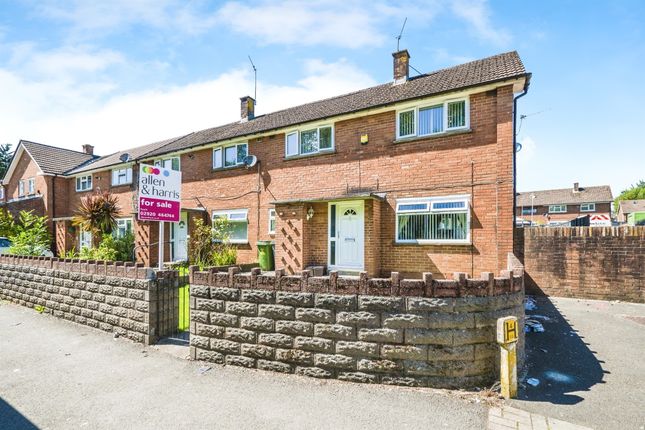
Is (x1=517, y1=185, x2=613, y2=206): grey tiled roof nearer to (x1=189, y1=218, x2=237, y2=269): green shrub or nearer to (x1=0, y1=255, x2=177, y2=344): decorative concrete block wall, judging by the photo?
(x1=189, y1=218, x2=237, y2=269): green shrub

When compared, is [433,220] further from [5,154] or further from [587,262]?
[5,154]

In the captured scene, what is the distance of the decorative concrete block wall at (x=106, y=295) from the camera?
591 cm

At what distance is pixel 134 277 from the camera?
606 centimetres

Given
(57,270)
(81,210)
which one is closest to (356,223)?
(57,270)

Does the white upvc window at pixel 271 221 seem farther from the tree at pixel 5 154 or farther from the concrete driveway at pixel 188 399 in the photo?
the tree at pixel 5 154

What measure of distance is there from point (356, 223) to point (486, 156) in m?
3.91

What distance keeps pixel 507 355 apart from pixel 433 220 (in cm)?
557

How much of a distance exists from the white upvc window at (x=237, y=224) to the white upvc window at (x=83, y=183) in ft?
40.8

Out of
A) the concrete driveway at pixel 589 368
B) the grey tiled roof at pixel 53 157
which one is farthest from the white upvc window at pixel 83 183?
the concrete driveway at pixel 589 368

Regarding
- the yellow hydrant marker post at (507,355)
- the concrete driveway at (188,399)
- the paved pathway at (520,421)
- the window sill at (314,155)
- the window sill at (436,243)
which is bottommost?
the concrete driveway at (188,399)

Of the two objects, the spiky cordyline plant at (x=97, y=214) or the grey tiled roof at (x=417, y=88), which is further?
the spiky cordyline plant at (x=97, y=214)

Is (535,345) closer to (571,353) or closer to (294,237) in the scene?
(571,353)

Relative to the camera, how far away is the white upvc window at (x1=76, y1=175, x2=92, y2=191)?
2049 centimetres

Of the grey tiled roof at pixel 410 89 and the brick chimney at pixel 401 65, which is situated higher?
the brick chimney at pixel 401 65
